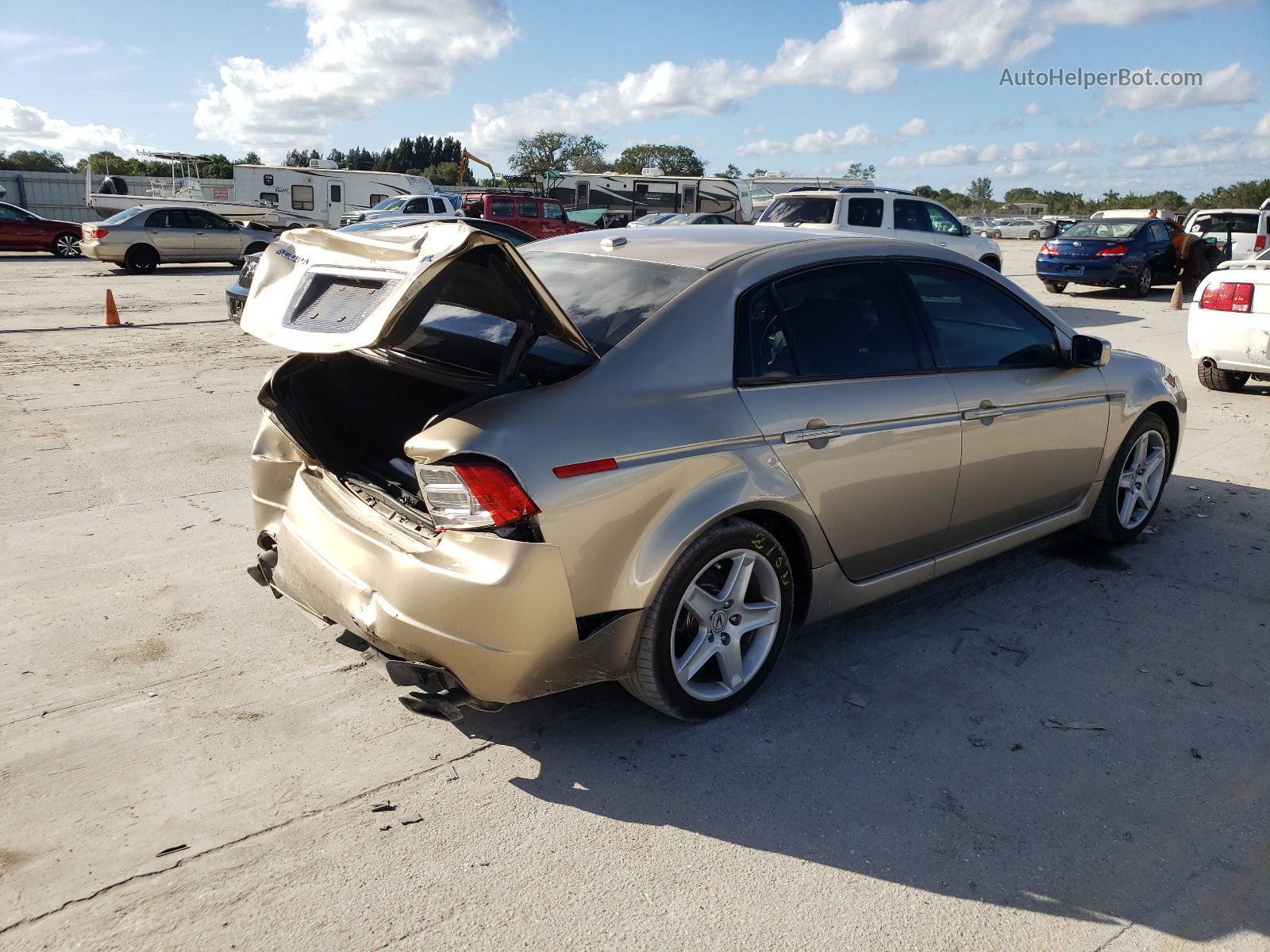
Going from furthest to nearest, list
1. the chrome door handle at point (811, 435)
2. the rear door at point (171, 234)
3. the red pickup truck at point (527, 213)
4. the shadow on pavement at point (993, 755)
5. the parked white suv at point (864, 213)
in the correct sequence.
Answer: the red pickup truck at point (527, 213) → the rear door at point (171, 234) → the parked white suv at point (864, 213) → the chrome door handle at point (811, 435) → the shadow on pavement at point (993, 755)

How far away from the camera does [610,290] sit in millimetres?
3652

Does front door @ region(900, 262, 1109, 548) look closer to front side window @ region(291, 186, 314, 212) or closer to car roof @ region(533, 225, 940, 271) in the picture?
car roof @ region(533, 225, 940, 271)

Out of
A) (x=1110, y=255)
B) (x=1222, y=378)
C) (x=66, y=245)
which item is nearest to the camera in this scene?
(x=1222, y=378)

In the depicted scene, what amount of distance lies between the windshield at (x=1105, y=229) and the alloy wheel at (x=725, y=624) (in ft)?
61.2

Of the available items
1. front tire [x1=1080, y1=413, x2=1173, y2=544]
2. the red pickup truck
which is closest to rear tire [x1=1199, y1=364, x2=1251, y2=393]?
front tire [x1=1080, y1=413, x2=1173, y2=544]

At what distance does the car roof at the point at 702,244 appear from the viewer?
3.79 metres

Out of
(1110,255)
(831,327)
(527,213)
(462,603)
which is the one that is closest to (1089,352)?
(831,327)

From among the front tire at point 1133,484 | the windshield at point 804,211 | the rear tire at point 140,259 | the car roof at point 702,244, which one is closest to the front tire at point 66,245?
the rear tire at point 140,259

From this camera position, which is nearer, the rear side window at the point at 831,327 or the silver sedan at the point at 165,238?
the rear side window at the point at 831,327

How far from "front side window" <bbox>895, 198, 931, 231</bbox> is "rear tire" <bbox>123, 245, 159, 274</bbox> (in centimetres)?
1599

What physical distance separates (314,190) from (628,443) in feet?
105

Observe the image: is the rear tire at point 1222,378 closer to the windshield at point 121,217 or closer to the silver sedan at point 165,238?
the silver sedan at point 165,238

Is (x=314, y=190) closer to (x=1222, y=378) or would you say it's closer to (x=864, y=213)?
(x=864, y=213)

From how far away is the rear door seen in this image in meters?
21.8
